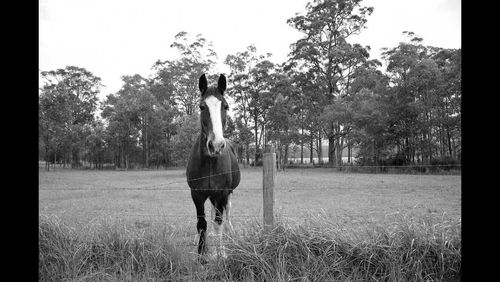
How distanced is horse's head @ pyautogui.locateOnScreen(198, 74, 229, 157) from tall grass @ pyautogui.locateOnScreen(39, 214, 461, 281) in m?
1.00

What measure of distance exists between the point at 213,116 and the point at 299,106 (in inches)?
989

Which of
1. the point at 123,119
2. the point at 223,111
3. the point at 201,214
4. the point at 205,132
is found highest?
the point at 123,119

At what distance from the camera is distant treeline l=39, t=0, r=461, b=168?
779 inches

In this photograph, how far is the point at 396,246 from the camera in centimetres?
299

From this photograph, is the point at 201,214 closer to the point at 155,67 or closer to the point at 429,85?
the point at 429,85

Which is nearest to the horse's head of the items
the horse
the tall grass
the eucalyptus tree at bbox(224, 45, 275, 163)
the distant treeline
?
the horse

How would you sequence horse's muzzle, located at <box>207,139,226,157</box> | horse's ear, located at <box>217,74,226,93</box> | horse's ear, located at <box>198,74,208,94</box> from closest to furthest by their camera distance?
horse's muzzle, located at <box>207,139,226,157</box>
horse's ear, located at <box>198,74,208,94</box>
horse's ear, located at <box>217,74,226,93</box>

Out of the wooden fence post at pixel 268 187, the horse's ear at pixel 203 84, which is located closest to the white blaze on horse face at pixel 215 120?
the horse's ear at pixel 203 84

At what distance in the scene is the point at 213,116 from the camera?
3.27 meters

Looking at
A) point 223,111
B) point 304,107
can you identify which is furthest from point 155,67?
point 223,111

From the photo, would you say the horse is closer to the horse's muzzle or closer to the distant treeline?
the horse's muzzle

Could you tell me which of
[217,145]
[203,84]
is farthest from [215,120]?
Answer: [203,84]

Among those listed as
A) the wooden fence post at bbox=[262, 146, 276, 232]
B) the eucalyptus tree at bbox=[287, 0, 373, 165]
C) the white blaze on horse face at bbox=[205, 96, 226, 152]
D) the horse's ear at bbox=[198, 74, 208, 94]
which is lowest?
the wooden fence post at bbox=[262, 146, 276, 232]
